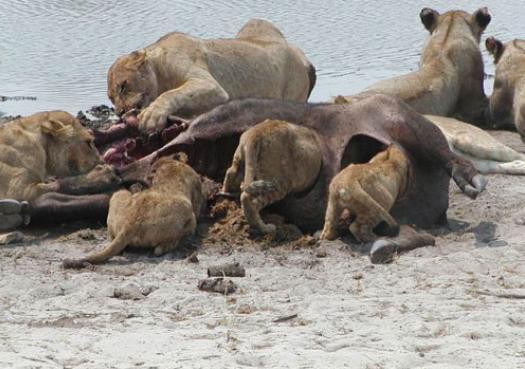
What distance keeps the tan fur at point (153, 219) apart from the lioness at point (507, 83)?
583 centimetres

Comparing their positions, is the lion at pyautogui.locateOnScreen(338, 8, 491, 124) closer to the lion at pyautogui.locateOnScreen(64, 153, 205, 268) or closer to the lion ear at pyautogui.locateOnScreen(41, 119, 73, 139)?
the lion ear at pyautogui.locateOnScreen(41, 119, 73, 139)

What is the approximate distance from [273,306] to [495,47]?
7717 millimetres

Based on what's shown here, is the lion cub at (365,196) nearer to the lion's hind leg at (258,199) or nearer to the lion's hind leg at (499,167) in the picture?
the lion's hind leg at (258,199)

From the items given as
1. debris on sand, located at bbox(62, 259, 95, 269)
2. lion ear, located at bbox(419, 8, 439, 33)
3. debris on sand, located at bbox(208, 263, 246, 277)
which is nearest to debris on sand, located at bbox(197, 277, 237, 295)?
debris on sand, located at bbox(208, 263, 246, 277)

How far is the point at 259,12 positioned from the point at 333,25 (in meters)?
1.56

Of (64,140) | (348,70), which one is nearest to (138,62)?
(64,140)

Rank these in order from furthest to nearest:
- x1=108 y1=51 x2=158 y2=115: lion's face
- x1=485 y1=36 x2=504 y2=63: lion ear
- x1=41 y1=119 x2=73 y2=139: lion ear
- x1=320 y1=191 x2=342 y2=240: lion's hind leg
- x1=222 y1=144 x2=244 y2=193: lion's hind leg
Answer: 1. x1=485 y1=36 x2=504 y2=63: lion ear
2. x1=108 y1=51 x2=158 y2=115: lion's face
3. x1=41 y1=119 x2=73 y2=139: lion ear
4. x1=222 y1=144 x2=244 y2=193: lion's hind leg
5. x1=320 y1=191 x2=342 y2=240: lion's hind leg

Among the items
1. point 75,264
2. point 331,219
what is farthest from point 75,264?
point 331,219

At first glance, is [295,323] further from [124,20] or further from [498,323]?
[124,20]

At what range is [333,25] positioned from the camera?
20578 millimetres

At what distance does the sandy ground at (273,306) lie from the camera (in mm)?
6242

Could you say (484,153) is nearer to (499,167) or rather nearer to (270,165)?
(499,167)

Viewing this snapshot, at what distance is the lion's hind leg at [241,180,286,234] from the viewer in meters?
8.50

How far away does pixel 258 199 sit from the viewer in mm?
8578
